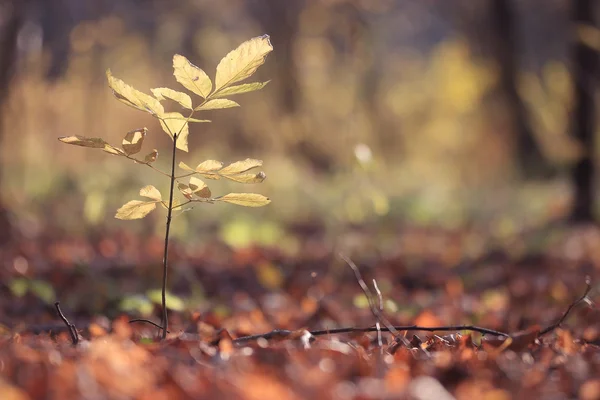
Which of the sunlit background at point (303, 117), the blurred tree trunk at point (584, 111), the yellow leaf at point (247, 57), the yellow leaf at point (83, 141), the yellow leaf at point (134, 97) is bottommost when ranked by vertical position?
the sunlit background at point (303, 117)

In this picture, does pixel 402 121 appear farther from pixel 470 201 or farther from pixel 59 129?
pixel 59 129

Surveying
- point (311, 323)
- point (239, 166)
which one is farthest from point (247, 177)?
point (311, 323)

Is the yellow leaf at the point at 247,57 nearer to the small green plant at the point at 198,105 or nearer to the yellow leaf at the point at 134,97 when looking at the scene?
the small green plant at the point at 198,105

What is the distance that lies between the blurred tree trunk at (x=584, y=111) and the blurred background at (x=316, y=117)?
0.02m

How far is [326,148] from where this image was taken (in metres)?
16.8

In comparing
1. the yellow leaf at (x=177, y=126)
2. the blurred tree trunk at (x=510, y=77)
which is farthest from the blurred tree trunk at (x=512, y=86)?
the yellow leaf at (x=177, y=126)

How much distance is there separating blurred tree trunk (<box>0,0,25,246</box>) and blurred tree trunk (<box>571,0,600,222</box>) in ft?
17.2

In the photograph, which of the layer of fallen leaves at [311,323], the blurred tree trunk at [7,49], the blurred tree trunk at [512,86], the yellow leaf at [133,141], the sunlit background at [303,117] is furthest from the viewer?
the blurred tree trunk at [512,86]

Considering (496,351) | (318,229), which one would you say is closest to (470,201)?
(318,229)

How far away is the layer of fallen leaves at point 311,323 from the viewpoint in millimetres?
1438

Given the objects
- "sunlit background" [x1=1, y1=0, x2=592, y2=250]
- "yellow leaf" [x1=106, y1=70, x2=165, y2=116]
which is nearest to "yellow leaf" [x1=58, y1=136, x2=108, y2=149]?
"yellow leaf" [x1=106, y1=70, x2=165, y2=116]

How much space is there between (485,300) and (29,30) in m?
5.42

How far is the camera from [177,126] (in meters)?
2.00

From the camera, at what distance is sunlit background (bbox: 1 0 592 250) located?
28.2 feet
